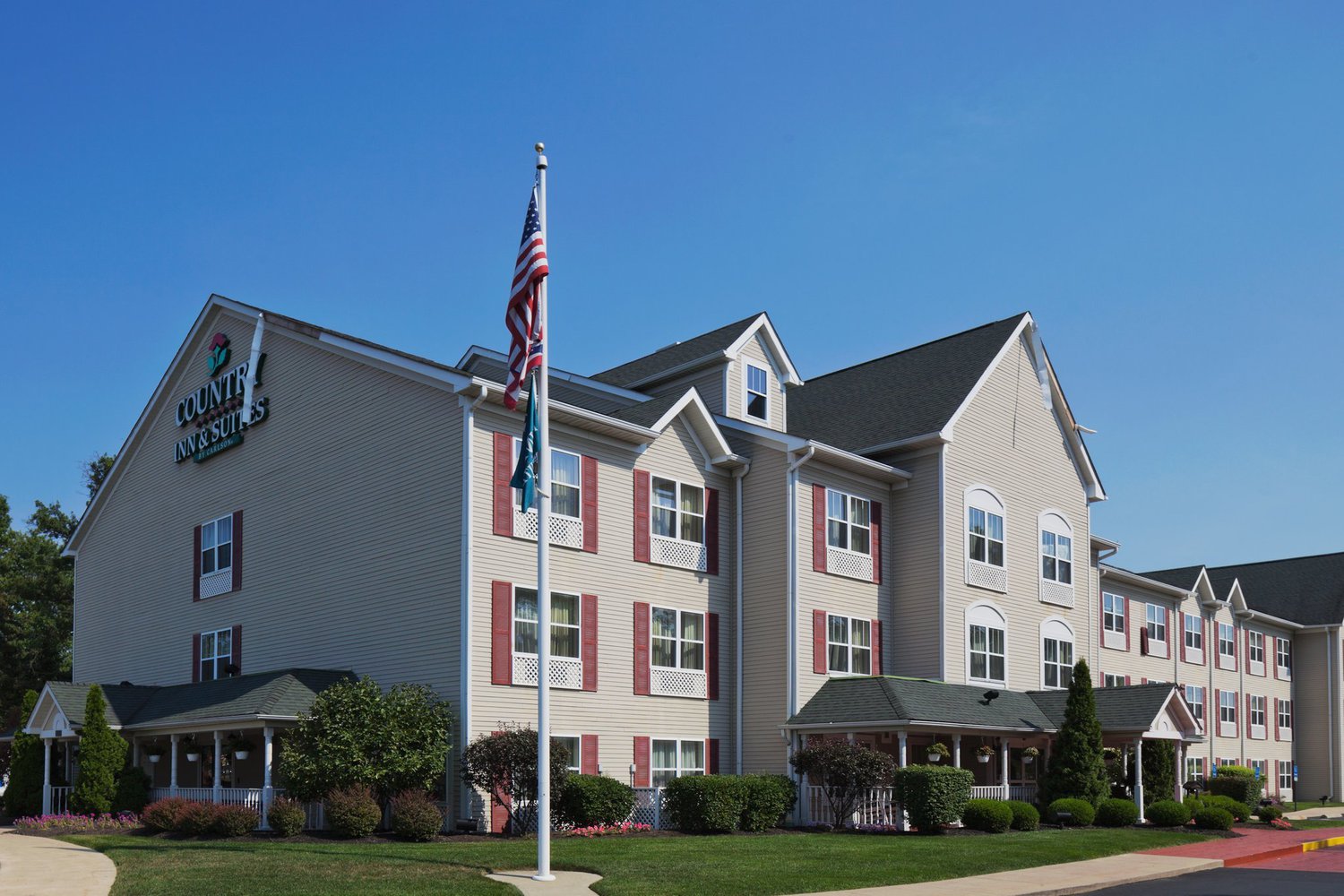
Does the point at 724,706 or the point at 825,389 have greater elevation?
the point at 825,389

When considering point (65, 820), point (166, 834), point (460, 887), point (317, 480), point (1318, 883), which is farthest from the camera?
point (317, 480)

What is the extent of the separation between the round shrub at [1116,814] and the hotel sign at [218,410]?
24474 millimetres

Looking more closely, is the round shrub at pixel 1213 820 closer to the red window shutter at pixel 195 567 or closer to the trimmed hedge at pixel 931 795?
the trimmed hedge at pixel 931 795

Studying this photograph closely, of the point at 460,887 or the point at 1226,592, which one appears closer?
the point at 460,887

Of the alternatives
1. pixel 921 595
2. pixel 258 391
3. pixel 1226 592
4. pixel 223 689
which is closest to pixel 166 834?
pixel 223 689

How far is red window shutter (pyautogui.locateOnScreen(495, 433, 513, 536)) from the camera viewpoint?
92.0ft

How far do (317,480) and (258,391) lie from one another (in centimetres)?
430

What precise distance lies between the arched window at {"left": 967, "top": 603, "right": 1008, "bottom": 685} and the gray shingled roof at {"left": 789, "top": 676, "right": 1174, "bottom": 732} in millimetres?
479

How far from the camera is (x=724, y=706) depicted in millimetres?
33188

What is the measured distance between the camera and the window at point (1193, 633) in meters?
56.4

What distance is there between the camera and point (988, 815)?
98.4 feet

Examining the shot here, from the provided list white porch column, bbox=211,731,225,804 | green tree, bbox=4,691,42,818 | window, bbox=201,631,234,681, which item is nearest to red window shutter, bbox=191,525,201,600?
window, bbox=201,631,234,681

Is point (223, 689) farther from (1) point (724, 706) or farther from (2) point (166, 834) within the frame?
(1) point (724, 706)

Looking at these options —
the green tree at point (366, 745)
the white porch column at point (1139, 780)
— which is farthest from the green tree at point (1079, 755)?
the green tree at point (366, 745)
